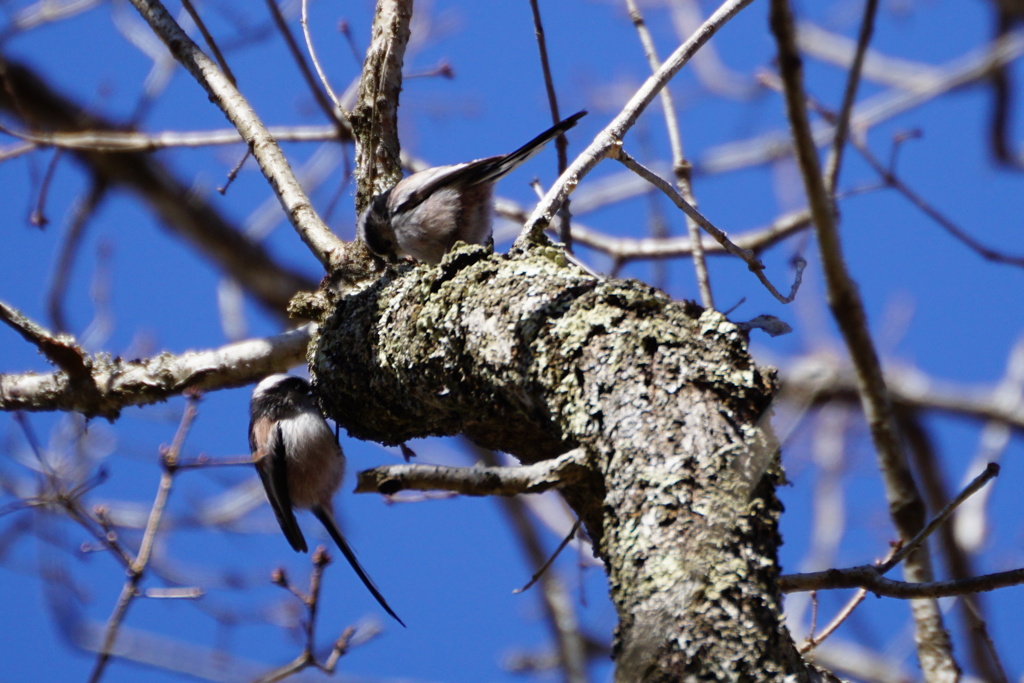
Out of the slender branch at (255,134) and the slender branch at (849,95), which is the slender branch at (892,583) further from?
the slender branch at (255,134)

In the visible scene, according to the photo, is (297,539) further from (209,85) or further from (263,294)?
(263,294)

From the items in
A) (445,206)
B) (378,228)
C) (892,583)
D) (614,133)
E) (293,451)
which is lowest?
(892,583)

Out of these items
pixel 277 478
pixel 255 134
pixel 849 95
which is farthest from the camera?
pixel 277 478

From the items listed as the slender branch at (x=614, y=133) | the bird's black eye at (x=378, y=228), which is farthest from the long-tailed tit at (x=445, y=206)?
the slender branch at (x=614, y=133)

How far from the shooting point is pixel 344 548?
3234 mm

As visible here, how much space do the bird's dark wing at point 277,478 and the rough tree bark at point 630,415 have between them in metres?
1.65

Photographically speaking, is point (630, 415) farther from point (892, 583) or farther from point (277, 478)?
point (277, 478)

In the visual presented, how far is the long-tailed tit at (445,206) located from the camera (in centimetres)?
313

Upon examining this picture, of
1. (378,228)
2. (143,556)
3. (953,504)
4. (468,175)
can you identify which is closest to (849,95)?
(953,504)

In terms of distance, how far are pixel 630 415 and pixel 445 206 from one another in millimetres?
2240

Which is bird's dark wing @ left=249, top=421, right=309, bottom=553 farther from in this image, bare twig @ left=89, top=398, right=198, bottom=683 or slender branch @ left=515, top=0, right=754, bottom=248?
slender branch @ left=515, top=0, right=754, bottom=248

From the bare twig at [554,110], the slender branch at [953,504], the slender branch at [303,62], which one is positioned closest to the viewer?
the slender branch at [953,504]

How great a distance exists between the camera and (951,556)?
3.51 metres

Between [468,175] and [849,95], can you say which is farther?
[468,175]
